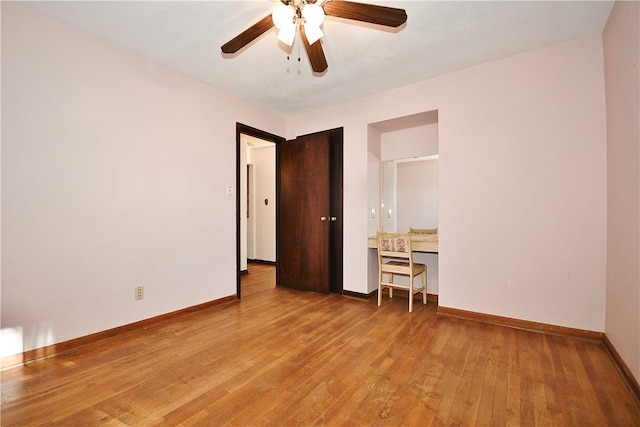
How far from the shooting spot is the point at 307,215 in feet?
13.3

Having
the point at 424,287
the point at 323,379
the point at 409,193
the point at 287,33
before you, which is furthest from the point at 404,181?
the point at 323,379

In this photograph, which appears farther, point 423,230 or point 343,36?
point 423,230

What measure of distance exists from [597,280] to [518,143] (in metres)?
1.33

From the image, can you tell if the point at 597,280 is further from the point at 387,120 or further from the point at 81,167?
the point at 81,167

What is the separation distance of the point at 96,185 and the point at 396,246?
292cm

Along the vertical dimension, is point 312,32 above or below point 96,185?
above

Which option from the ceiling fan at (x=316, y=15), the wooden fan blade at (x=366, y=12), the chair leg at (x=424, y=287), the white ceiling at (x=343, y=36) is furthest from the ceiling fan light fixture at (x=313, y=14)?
the chair leg at (x=424, y=287)

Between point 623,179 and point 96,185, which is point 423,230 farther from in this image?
point 96,185

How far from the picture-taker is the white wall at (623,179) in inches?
68.2

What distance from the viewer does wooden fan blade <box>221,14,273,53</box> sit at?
190 centimetres

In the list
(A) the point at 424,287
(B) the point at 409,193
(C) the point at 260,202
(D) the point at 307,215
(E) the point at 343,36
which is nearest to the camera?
(E) the point at 343,36

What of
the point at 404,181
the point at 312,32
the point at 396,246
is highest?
the point at 312,32

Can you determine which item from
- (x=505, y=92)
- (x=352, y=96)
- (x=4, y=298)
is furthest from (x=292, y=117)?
(x=4, y=298)

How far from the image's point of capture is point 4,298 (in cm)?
194
